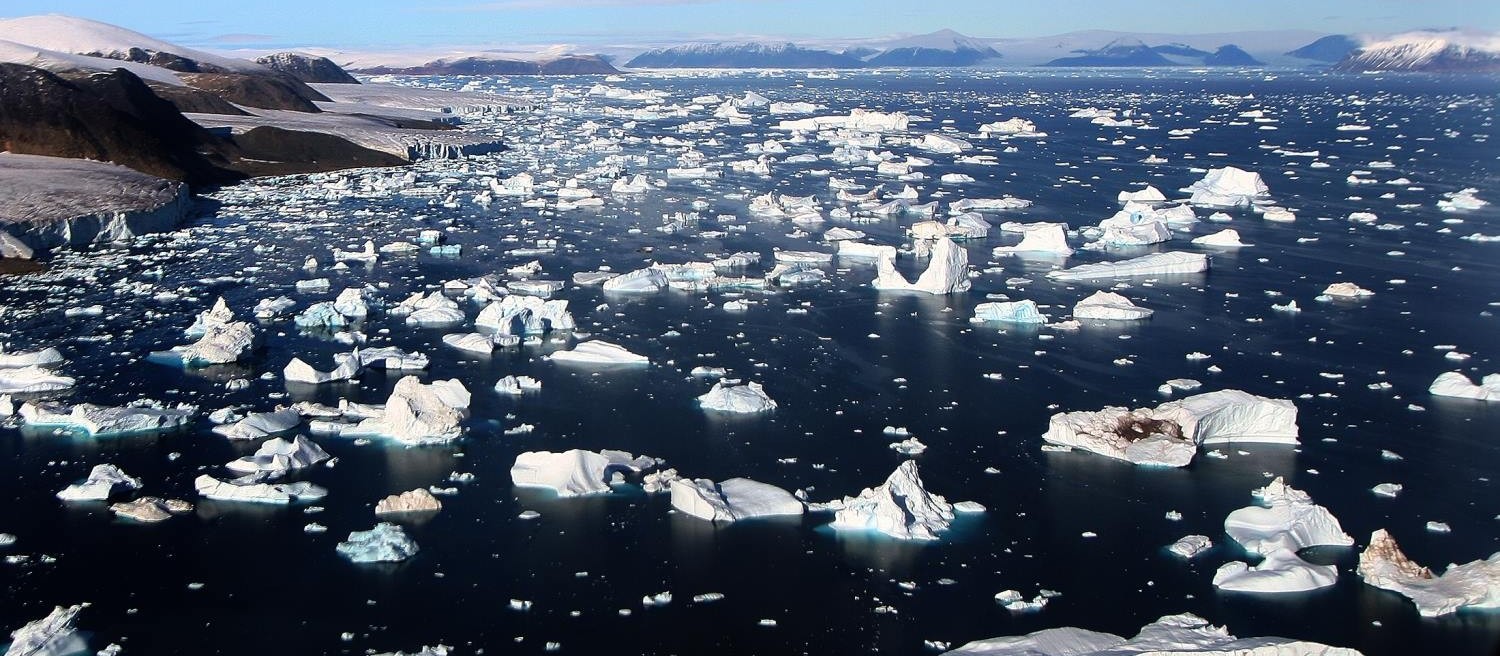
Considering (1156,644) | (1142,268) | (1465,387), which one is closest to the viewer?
(1156,644)

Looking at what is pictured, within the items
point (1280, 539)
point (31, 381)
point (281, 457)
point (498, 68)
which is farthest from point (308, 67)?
point (1280, 539)

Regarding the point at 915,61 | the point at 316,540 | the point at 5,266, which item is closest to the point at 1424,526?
the point at 316,540

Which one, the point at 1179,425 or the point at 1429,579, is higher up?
the point at 1179,425

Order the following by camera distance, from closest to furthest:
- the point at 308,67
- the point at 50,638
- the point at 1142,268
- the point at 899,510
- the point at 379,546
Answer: the point at 50,638
the point at 379,546
the point at 899,510
the point at 1142,268
the point at 308,67

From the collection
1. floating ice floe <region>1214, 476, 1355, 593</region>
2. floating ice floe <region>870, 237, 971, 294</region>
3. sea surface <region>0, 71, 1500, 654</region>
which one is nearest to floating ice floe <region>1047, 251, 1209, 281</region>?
sea surface <region>0, 71, 1500, 654</region>

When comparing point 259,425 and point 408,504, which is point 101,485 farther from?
point 408,504

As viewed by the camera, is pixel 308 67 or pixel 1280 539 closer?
pixel 1280 539

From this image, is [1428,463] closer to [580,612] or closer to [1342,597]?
[1342,597]
